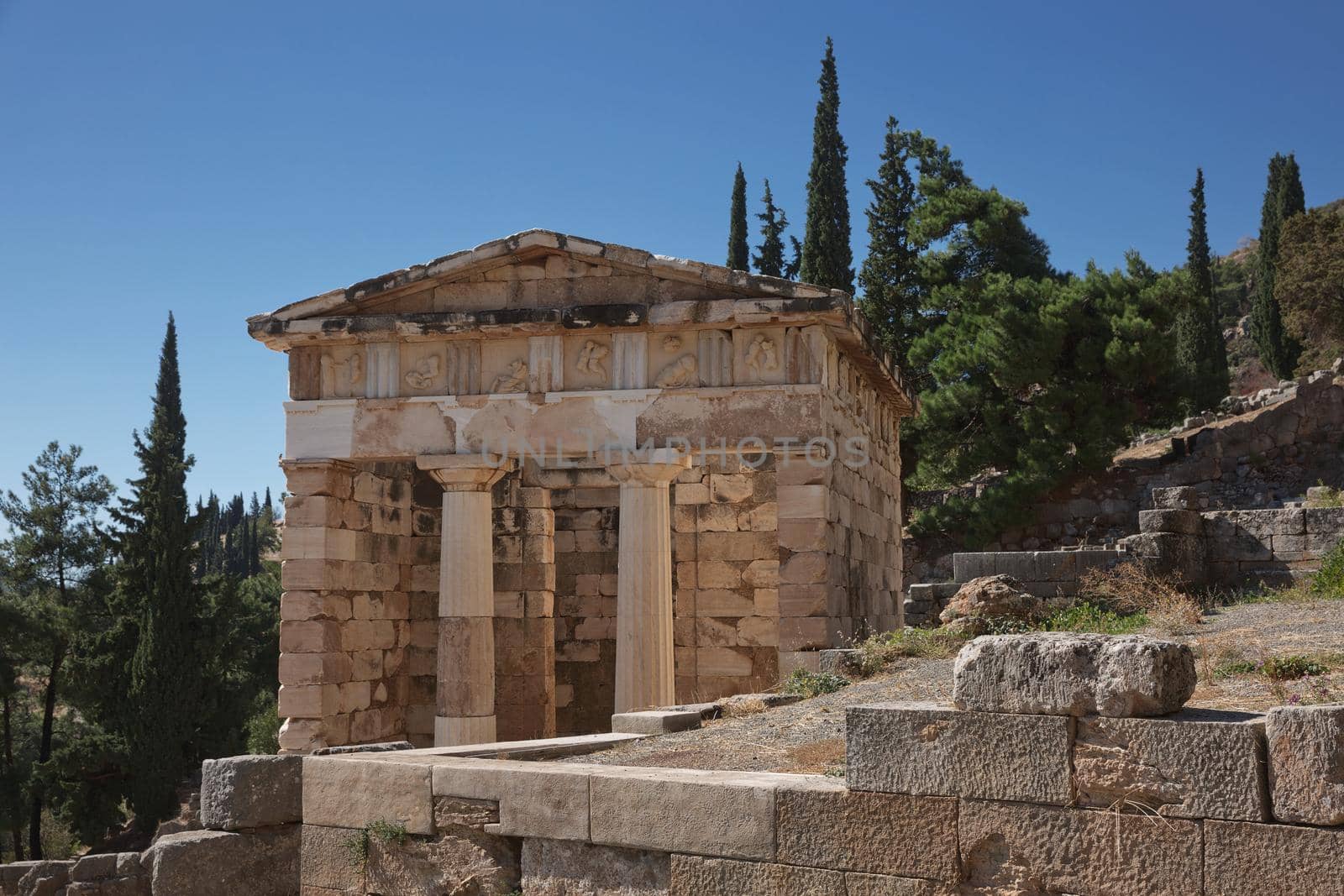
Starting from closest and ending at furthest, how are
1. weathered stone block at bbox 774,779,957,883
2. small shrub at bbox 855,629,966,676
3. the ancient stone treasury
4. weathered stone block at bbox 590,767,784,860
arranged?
the ancient stone treasury
weathered stone block at bbox 774,779,957,883
weathered stone block at bbox 590,767,784,860
small shrub at bbox 855,629,966,676

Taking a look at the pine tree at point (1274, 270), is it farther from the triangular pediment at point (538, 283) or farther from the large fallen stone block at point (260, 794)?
the large fallen stone block at point (260, 794)

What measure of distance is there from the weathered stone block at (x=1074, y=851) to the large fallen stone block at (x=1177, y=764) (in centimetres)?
8

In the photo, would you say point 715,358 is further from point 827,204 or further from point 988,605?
point 827,204

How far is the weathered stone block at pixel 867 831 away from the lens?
5.44m

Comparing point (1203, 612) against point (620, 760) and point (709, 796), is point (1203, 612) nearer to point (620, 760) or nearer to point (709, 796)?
point (620, 760)

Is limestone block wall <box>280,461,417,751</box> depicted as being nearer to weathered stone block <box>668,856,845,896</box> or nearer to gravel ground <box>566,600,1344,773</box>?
gravel ground <box>566,600,1344,773</box>

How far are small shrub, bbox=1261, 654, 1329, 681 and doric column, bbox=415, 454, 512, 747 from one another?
8715mm

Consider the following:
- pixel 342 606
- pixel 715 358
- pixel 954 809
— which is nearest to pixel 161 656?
pixel 342 606

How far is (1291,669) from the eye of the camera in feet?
23.2

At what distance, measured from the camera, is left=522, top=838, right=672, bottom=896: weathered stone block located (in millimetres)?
6148

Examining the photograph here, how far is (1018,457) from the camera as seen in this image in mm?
28953

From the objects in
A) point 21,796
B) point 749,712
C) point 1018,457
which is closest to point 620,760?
point 749,712

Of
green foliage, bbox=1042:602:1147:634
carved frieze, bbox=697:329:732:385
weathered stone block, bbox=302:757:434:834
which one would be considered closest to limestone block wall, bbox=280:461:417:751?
carved frieze, bbox=697:329:732:385

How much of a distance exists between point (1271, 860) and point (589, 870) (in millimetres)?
3209
